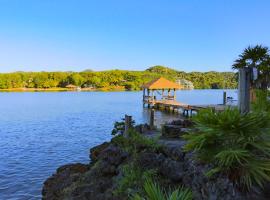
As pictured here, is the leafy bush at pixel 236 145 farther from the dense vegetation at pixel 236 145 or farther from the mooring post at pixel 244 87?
the mooring post at pixel 244 87

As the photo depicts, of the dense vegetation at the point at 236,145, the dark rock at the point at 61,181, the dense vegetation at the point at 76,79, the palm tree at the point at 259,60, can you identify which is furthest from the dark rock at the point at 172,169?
the dense vegetation at the point at 76,79

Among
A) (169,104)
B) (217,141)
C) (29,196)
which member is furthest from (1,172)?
(169,104)

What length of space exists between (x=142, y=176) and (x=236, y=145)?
2.19 meters

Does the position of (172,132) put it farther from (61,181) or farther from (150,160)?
(150,160)

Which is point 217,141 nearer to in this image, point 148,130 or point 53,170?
point 148,130

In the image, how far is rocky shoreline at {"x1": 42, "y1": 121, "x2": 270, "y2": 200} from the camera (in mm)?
5372

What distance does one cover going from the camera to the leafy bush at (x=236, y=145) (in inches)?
207

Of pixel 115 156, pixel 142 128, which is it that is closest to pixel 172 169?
pixel 115 156

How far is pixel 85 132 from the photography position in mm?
27688

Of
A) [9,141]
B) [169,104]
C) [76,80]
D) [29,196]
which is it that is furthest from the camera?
[76,80]

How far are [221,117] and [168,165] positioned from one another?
1.90m

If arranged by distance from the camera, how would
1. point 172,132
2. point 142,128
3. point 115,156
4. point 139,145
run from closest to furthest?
1. point 115,156
2. point 139,145
3. point 172,132
4. point 142,128

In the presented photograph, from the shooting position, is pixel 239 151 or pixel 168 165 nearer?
pixel 239 151

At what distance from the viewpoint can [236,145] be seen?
18.0ft
